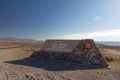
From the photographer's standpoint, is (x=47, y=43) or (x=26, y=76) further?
(x=47, y=43)

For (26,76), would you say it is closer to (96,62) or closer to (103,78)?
(103,78)

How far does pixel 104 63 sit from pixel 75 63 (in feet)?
9.97

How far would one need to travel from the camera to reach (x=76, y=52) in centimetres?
2206

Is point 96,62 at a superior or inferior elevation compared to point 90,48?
inferior

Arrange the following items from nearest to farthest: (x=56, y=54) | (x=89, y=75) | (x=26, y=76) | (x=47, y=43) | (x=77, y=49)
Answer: (x=26, y=76), (x=89, y=75), (x=77, y=49), (x=56, y=54), (x=47, y=43)

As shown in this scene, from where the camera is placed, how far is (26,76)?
13.7 m

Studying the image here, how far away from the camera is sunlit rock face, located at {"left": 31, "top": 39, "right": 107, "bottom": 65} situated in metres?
21.2

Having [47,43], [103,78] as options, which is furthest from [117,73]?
[47,43]

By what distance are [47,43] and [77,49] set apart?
17.7 feet

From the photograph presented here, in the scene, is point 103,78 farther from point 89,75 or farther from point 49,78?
point 49,78

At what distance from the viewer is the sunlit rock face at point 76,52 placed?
21234 millimetres

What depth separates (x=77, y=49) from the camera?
22.1 m

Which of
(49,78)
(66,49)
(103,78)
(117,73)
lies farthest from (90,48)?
(49,78)

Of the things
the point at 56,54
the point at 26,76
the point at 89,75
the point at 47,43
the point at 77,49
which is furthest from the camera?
the point at 47,43
